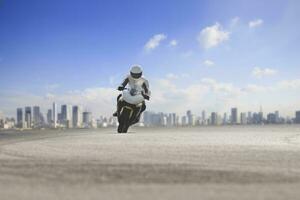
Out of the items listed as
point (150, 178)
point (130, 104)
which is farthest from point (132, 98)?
point (150, 178)

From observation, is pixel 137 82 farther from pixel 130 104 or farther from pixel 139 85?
pixel 130 104

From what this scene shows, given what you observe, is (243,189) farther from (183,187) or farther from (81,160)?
(81,160)

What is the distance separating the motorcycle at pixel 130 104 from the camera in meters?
19.1

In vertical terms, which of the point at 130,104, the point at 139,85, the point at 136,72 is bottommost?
the point at 130,104

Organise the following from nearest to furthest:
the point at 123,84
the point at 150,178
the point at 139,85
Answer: the point at 150,178 < the point at 139,85 < the point at 123,84

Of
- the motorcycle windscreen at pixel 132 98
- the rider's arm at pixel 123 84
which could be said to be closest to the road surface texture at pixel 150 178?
the motorcycle windscreen at pixel 132 98

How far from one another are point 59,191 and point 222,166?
3536mm

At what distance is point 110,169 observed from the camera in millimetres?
6938

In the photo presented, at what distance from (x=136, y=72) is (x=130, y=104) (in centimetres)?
182

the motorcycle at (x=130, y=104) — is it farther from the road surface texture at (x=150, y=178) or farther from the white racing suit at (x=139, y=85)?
the road surface texture at (x=150, y=178)

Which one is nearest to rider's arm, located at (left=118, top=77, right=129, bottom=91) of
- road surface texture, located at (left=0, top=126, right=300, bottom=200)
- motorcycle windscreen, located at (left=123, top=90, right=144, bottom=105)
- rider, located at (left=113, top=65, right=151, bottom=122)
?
rider, located at (left=113, top=65, right=151, bottom=122)

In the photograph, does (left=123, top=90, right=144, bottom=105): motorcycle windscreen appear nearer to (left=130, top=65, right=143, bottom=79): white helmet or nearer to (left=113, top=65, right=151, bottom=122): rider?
(left=113, top=65, right=151, bottom=122): rider

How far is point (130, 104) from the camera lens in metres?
19.2

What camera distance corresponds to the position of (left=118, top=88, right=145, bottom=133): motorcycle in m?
19.1
